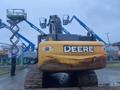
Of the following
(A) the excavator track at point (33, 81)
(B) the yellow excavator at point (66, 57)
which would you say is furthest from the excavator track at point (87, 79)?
(A) the excavator track at point (33, 81)

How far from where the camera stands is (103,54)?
12.0 meters

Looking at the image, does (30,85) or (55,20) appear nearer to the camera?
(30,85)

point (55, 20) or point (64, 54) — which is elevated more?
point (55, 20)

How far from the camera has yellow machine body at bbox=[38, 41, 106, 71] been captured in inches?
458

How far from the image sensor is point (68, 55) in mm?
11680

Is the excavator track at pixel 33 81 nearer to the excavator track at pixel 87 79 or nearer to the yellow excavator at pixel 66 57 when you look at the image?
the yellow excavator at pixel 66 57

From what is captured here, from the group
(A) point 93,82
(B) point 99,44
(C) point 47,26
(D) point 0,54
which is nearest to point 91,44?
(B) point 99,44

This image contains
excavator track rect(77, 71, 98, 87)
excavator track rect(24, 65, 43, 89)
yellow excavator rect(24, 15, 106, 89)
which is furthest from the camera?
excavator track rect(77, 71, 98, 87)

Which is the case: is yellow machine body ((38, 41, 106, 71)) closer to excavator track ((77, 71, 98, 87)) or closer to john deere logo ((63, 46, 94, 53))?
john deere logo ((63, 46, 94, 53))

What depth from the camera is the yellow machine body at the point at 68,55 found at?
38.2ft

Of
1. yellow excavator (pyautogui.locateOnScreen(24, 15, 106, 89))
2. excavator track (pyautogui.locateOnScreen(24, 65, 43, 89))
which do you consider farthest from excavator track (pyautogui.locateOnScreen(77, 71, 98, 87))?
excavator track (pyautogui.locateOnScreen(24, 65, 43, 89))

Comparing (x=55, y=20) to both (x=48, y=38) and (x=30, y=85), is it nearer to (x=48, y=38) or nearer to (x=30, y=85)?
(x=48, y=38)

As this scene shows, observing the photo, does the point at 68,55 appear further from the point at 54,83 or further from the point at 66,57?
the point at 54,83

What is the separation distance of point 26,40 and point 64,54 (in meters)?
48.7
